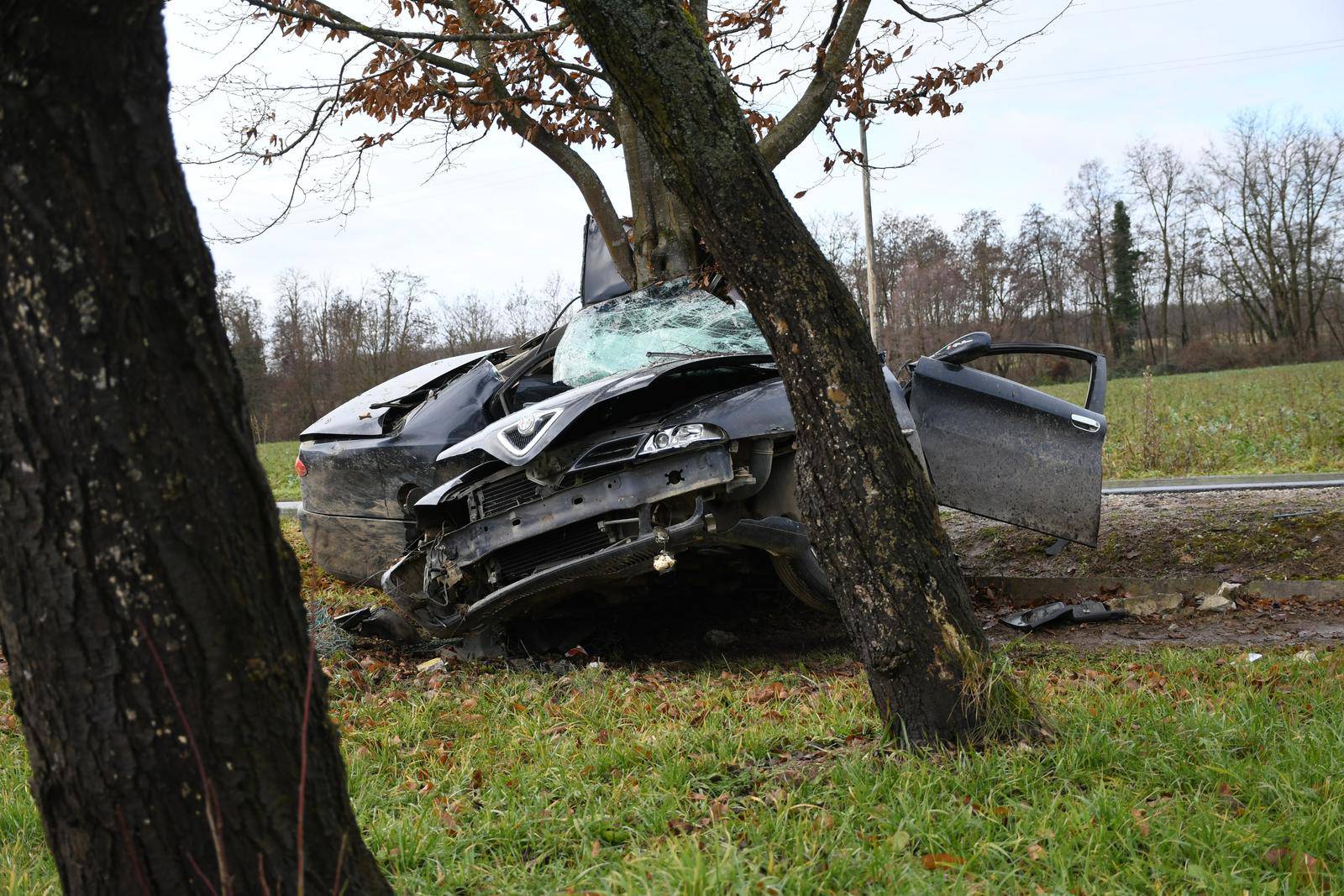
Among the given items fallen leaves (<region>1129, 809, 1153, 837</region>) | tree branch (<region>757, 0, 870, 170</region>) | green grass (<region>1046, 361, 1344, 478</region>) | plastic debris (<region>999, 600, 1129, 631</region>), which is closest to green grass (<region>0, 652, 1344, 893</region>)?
fallen leaves (<region>1129, 809, 1153, 837</region>)

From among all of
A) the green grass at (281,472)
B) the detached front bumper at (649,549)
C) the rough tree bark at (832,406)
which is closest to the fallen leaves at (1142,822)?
the rough tree bark at (832,406)

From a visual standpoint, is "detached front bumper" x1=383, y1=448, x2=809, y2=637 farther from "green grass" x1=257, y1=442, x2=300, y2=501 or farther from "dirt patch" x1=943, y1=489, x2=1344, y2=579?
"green grass" x1=257, y1=442, x2=300, y2=501

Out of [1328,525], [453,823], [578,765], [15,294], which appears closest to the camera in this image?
[15,294]

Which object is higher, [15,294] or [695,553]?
[15,294]

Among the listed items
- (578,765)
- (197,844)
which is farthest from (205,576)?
(578,765)

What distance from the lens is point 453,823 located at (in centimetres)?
285

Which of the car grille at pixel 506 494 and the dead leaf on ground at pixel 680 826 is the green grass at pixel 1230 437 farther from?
the dead leaf on ground at pixel 680 826

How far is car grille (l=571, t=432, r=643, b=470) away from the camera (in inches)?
168

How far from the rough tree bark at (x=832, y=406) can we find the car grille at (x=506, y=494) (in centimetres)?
180

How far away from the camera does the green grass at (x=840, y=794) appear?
2.34m

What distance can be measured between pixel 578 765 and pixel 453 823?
0.51 meters

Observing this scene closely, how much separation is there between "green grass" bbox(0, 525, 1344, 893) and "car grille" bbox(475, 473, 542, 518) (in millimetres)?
933

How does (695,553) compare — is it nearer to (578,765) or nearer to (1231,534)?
(578,765)

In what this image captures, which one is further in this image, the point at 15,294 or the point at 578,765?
the point at 578,765
